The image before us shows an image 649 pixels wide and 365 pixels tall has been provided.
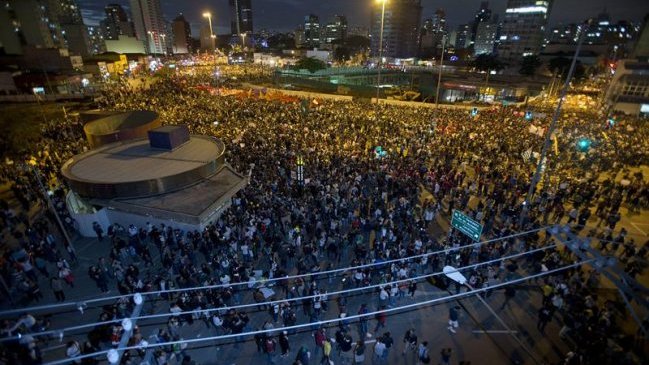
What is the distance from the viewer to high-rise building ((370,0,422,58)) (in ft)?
500

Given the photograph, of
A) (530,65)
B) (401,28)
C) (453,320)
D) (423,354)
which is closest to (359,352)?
(423,354)

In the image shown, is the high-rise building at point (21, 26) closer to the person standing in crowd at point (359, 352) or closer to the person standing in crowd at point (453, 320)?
the person standing in crowd at point (359, 352)

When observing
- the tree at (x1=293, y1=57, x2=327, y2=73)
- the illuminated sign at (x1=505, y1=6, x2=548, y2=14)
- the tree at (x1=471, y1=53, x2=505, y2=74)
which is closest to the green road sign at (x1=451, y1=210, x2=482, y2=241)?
the tree at (x1=293, y1=57, x2=327, y2=73)

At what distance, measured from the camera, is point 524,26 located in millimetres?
117875

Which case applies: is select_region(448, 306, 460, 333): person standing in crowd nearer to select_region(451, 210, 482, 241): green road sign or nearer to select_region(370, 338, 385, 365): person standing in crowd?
select_region(370, 338, 385, 365): person standing in crowd

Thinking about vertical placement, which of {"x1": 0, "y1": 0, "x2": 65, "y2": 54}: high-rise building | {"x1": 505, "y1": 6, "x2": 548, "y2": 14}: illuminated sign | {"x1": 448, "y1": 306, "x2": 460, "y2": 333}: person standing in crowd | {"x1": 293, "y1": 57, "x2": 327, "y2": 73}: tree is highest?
{"x1": 505, "y1": 6, "x2": 548, "y2": 14}: illuminated sign

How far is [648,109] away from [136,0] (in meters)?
233

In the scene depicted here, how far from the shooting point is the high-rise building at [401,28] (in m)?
152

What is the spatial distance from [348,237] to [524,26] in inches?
5524

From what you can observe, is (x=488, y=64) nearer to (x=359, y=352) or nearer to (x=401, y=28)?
(x=359, y=352)

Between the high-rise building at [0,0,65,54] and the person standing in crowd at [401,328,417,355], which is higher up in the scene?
the high-rise building at [0,0,65,54]

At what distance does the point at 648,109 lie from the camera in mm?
40969

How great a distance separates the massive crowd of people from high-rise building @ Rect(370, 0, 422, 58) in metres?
143

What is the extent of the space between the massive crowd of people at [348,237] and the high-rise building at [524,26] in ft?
364
